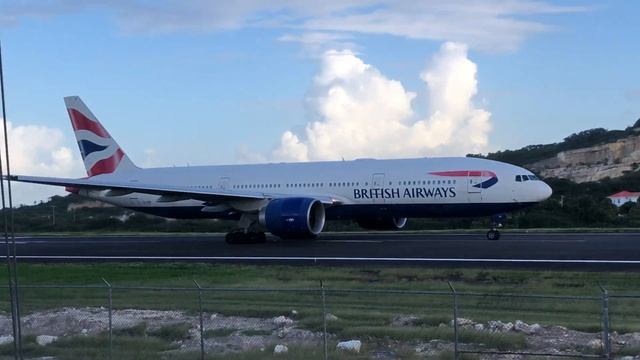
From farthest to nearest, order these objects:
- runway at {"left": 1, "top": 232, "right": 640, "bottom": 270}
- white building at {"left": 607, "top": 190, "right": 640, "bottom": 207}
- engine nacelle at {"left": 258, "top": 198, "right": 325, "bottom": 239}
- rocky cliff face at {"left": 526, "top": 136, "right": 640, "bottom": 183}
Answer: rocky cliff face at {"left": 526, "top": 136, "right": 640, "bottom": 183}, white building at {"left": 607, "top": 190, "right": 640, "bottom": 207}, engine nacelle at {"left": 258, "top": 198, "right": 325, "bottom": 239}, runway at {"left": 1, "top": 232, "right": 640, "bottom": 270}

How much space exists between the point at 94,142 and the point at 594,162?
86290mm

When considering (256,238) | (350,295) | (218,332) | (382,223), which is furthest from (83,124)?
(218,332)

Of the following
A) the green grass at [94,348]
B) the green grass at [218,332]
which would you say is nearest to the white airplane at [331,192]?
the green grass at [218,332]

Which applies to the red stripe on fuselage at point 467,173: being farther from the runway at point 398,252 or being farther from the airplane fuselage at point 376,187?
the runway at point 398,252

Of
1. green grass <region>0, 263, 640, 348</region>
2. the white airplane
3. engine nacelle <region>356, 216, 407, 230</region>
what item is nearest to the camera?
green grass <region>0, 263, 640, 348</region>

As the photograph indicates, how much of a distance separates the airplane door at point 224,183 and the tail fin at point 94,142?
550 cm

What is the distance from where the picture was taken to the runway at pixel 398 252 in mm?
26219

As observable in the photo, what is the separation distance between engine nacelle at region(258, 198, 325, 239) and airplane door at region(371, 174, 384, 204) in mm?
3082

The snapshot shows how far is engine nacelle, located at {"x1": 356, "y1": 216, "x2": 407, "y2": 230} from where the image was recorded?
39.5m

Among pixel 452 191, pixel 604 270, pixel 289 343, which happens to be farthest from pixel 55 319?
pixel 452 191

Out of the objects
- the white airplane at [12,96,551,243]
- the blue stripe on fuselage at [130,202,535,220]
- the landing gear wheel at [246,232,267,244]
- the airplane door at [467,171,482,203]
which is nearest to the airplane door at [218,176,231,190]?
the white airplane at [12,96,551,243]

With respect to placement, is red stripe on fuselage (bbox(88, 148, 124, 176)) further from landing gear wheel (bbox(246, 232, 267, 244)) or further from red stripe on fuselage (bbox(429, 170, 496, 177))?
red stripe on fuselage (bbox(429, 170, 496, 177))

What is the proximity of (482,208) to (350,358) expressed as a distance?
22810 mm

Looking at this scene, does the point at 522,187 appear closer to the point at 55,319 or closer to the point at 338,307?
the point at 338,307
